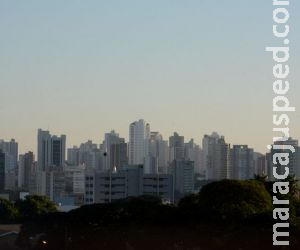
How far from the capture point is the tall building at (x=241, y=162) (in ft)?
178

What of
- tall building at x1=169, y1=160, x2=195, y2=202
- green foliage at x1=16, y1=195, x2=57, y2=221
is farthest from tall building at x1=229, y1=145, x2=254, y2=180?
green foliage at x1=16, y1=195, x2=57, y2=221

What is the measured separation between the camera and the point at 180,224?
61.9 ft

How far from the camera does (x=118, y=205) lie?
22000mm

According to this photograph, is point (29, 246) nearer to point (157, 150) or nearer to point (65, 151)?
point (157, 150)

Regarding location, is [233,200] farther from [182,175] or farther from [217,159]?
[217,159]

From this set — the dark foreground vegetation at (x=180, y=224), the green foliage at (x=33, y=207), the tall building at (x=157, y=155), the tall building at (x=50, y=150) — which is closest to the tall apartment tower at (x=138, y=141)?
the tall building at (x=157, y=155)

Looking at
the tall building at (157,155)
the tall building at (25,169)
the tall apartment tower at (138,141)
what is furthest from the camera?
the tall building at (25,169)

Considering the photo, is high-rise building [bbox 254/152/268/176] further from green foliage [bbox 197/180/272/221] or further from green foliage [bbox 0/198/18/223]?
green foliage [bbox 197/180/272/221]

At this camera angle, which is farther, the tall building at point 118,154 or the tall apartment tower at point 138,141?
A: the tall apartment tower at point 138,141

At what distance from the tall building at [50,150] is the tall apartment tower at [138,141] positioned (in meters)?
7.18

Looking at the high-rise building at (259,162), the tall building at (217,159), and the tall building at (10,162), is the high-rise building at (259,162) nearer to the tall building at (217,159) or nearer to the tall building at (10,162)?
the tall building at (217,159)

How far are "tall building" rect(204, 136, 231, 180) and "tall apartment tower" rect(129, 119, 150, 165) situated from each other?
4.52 m

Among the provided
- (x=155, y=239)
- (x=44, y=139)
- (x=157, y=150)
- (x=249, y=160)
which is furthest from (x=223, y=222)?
(x=44, y=139)

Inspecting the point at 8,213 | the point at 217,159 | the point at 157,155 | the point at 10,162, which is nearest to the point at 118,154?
the point at 157,155
